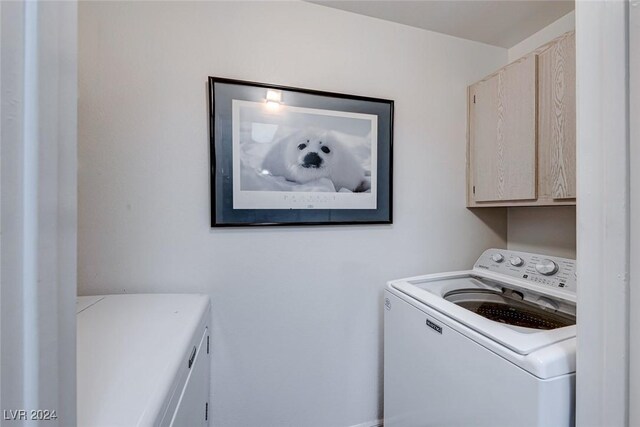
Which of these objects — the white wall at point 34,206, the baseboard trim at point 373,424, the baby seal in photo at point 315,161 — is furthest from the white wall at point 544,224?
the white wall at point 34,206

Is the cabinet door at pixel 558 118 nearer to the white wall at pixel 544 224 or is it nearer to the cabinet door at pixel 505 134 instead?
the cabinet door at pixel 505 134

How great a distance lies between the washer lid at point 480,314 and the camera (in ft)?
2.38

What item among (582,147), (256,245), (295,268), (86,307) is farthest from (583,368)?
(86,307)

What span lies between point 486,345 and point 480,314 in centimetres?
37

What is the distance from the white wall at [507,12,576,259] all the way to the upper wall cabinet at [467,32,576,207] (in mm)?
333

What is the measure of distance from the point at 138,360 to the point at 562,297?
1.48m

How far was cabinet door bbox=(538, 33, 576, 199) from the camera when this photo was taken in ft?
3.57

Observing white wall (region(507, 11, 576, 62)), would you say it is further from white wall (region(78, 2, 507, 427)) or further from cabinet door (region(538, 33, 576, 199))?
cabinet door (region(538, 33, 576, 199))

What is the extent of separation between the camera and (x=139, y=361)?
2.00ft

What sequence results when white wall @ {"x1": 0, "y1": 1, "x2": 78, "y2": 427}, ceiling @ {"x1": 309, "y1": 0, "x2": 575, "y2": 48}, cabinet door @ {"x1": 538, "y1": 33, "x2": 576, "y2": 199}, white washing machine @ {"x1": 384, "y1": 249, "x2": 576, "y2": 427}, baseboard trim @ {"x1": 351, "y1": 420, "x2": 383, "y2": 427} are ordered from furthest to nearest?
1. baseboard trim @ {"x1": 351, "y1": 420, "x2": 383, "y2": 427}
2. ceiling @ {"x1": 309, "y1": 0, "x2": 575, "y2": 48}
3. cabinet door @ {"x1": 538, "y1": 33, "x2": 576, "y2": 199}
4. white washing machine @ {"x1": 384, "y1": 249, "x2": 576, "y2": 427}
5. white wall @ {"x1": 0, "y1": 1, "x2": 78, "y2": 427}

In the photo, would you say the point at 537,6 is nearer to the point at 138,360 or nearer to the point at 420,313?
the point at 420,313

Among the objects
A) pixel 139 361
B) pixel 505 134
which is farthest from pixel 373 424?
pixel 505 134

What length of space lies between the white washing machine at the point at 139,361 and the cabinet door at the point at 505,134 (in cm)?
155

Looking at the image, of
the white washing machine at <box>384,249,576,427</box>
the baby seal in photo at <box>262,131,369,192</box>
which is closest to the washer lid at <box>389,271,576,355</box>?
the white washing machine at <box>384,249,576,427</box>
